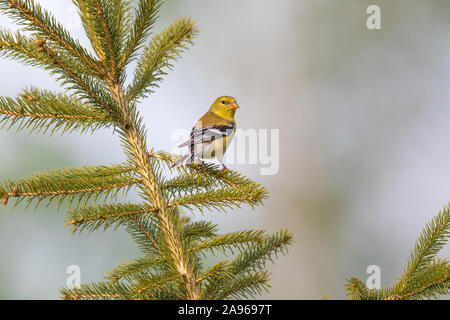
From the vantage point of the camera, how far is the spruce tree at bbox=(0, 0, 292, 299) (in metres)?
2.03

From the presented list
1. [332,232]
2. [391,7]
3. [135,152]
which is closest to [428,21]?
[391,7]

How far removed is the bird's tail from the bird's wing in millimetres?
Result: 602

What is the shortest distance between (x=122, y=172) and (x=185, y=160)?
0.48 metres

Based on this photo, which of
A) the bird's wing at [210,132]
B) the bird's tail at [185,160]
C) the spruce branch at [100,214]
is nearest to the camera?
the spruce branch at [100,214]

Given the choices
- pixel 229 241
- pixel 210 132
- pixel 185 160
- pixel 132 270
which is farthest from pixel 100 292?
pixel 210 132

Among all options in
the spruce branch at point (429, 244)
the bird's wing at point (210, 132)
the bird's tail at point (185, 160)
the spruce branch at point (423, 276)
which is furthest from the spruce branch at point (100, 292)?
A: the bird's wing at point (210, 132)

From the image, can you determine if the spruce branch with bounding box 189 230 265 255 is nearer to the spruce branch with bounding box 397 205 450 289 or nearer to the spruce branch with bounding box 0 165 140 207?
the spruce branch with bounding box 0 165 140 207

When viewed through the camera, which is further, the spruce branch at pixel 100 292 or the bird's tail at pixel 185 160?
the bird's tail at pixel 185 160

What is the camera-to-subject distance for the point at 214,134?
404cm

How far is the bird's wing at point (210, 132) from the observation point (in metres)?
3.71

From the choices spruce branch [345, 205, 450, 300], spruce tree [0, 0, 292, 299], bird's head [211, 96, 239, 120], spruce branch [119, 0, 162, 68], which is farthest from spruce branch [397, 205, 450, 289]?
bird's head [211, 96, 239, 120]

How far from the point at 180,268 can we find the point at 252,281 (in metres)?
0.36

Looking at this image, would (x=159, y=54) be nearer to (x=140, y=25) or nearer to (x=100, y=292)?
(x=140, y=25)

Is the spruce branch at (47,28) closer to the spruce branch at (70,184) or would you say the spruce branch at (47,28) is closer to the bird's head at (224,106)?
the spruce branch at (70,184)
